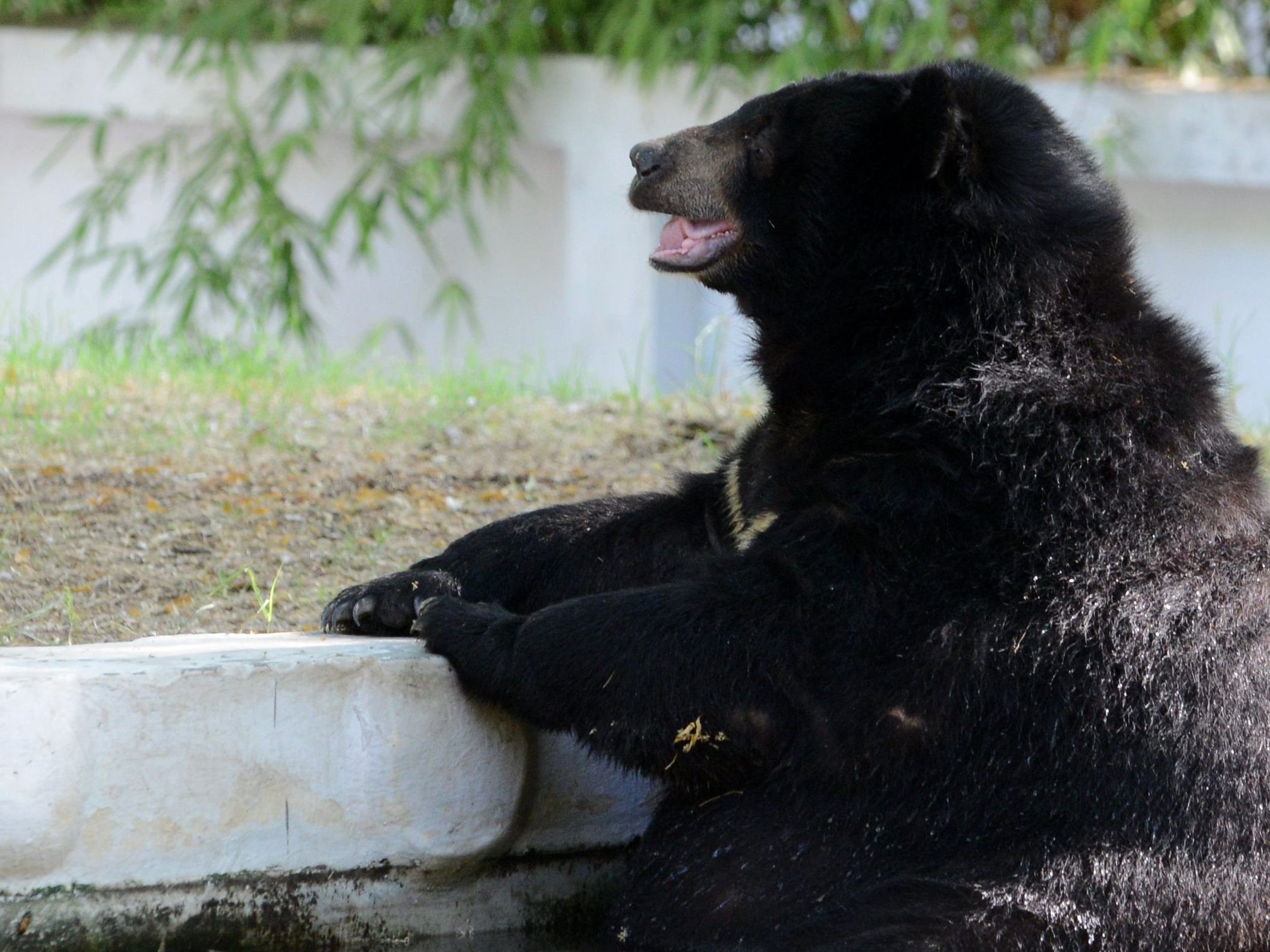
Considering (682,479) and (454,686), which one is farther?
(682,479)

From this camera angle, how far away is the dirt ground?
3.96 m

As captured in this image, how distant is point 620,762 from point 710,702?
0.22m

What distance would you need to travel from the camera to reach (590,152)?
9.30 meters

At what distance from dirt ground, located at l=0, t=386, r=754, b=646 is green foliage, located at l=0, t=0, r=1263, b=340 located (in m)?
3.06

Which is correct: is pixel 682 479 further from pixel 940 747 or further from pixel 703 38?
pixel 703 38

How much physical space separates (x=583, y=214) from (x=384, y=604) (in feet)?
20.2

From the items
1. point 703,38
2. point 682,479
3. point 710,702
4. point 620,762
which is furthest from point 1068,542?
point 703,38

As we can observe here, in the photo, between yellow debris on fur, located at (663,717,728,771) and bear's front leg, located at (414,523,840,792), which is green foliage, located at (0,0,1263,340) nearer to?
bear's front leg, located at (414,523,840,792)

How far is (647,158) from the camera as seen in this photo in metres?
3.72

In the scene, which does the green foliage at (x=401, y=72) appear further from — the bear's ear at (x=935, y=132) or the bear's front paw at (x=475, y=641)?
the bear's front paw at (x=475, y=641)

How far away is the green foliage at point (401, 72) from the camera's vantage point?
28.8 feet

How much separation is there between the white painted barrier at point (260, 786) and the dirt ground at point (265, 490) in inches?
29.8

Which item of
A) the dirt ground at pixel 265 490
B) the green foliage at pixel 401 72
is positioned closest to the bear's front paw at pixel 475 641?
the dirt ground at pixel 265 490

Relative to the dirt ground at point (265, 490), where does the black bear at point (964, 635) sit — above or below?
above
